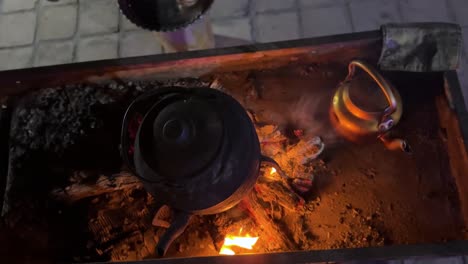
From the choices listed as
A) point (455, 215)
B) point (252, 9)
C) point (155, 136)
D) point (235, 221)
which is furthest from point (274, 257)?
point (252, 9)

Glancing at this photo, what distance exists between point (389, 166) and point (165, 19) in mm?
1329

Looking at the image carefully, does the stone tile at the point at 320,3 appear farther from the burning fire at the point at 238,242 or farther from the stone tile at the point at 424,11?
the burning fire at the point at 238,242

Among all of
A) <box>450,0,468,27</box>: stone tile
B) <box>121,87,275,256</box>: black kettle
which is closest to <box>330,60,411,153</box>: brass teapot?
<box>121,87,275,256</box>: black kettle

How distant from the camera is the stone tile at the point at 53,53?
2.89m

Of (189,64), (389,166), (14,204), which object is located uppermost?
(189,64)

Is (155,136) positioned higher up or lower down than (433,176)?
higher up

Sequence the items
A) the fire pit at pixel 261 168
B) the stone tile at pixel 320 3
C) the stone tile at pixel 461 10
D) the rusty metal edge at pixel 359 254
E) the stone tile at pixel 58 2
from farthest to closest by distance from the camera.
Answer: the stone tile at pixel 58 2
the stone tile at pixel 320 3
the stone tile at pixel 461 10
the fire pit at pixel 261 168
the rusty metal edge at pixel 359 254

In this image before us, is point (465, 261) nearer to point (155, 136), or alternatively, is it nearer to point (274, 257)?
point (274, 257)

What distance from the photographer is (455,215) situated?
2.09 metres

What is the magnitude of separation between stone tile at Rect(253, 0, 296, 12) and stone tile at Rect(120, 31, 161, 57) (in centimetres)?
69

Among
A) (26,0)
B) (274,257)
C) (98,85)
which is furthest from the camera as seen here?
(26,0)

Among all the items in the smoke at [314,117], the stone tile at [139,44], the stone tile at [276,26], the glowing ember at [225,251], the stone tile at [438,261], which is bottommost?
the glowing ember at [225,251]

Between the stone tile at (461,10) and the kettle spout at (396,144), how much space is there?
1007 millimetres

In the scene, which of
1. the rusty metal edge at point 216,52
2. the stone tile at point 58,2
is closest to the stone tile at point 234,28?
the rusty metal edge at point 216,52
